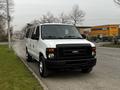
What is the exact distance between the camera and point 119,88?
24.4ft

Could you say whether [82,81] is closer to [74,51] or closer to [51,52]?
[74,51]

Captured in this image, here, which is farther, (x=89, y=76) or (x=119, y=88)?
(x=89, y=76)

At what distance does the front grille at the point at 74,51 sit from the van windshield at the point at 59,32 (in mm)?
1172

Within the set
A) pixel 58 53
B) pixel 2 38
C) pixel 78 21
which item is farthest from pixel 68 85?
pixel 2 38

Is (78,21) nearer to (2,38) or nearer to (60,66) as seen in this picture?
(2,38)

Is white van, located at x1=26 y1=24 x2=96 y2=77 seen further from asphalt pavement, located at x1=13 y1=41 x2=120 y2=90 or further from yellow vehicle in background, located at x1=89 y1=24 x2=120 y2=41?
yellow vehicle in background, located at x1=89 y1=24 x2=120 y2=41

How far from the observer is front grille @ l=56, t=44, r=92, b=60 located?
897 cm

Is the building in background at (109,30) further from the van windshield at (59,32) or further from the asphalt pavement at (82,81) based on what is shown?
the asphalt pavement at (82,81)

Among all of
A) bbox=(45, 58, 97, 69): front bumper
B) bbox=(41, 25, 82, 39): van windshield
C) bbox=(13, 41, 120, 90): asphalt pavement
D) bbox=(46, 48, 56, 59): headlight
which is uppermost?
bbox=(41, 25, 82, 39): van windshield

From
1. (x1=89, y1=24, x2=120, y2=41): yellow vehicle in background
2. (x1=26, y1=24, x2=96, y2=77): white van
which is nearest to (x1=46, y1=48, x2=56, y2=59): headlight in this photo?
(x1=26, y1=24, x2=96, y2=77): white van

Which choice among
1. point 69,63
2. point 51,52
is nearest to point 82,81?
point 69,63

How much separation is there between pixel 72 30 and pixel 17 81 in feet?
12.2

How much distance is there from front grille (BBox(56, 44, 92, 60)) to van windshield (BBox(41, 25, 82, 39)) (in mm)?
1172

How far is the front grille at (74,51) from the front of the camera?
897 cm
